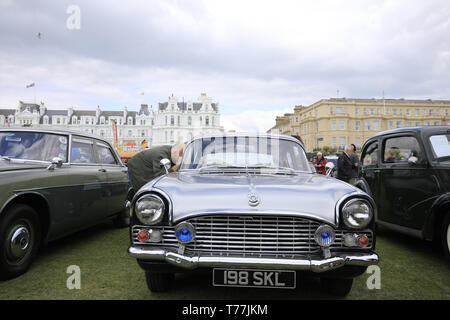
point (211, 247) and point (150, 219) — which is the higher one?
point (150, 219)

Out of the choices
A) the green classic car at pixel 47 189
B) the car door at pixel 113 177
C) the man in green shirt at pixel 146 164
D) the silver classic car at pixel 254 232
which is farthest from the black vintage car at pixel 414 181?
the green classic car at pixel 47 189

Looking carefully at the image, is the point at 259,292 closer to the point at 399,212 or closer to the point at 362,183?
the point at 399,212

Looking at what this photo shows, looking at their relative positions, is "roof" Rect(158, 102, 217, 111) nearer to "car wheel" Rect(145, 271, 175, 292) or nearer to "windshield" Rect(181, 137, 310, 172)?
"windshield" Rect(181, 137, 310, 172)

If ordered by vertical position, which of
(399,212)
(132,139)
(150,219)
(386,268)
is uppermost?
(132,139)

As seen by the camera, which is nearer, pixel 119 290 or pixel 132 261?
pixel 119 290

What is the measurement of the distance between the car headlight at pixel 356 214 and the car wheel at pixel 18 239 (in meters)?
3.15

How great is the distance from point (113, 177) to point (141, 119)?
293 ft

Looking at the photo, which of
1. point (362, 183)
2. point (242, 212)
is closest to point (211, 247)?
point (242, 212)

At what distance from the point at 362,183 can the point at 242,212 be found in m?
4.03

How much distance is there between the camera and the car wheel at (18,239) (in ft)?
9.84

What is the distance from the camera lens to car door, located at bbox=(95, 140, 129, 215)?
5.06m

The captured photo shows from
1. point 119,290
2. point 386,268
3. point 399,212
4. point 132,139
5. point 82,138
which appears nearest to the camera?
point 119,290
